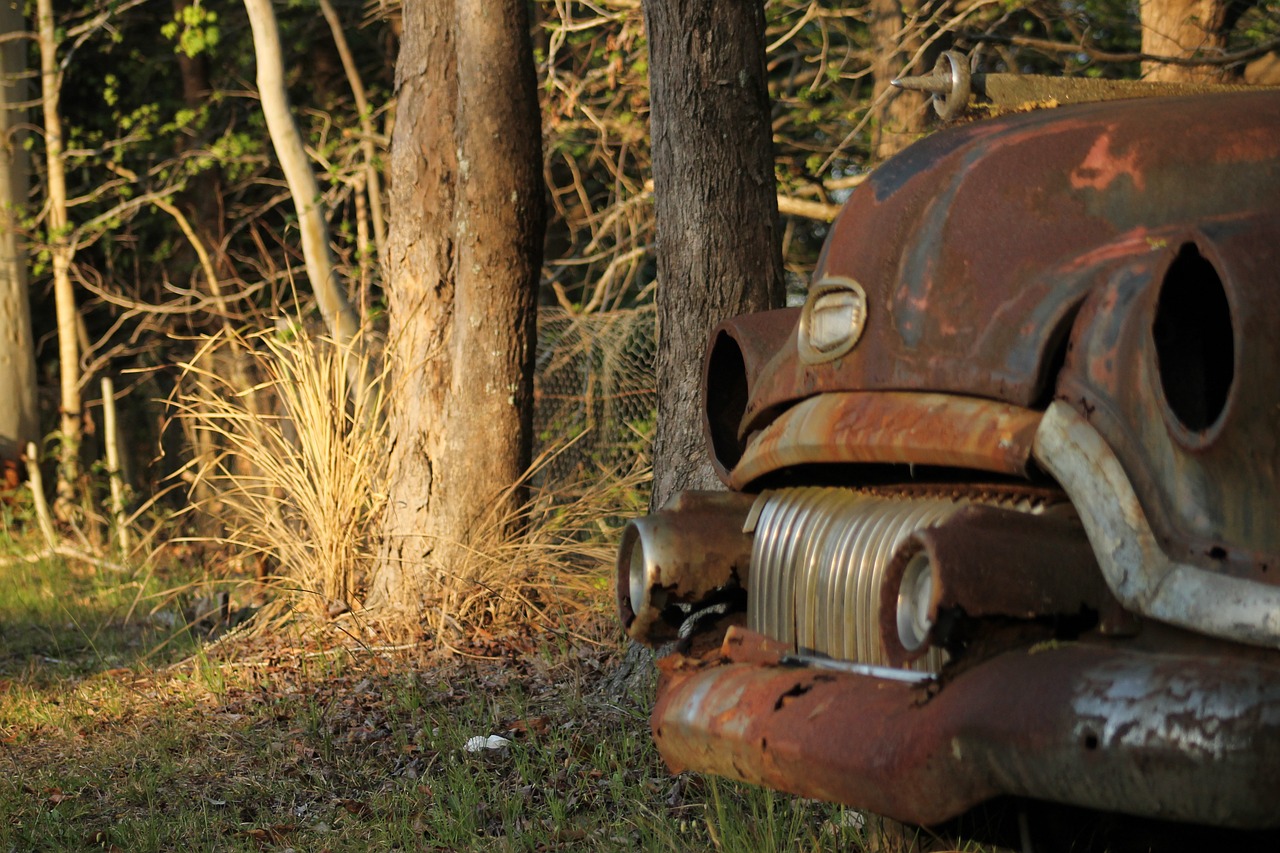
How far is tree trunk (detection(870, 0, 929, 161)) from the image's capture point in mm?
9133

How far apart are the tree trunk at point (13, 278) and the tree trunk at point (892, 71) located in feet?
21.3

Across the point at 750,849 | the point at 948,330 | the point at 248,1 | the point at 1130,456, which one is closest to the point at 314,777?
the point at 750,849

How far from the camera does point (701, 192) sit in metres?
4.78

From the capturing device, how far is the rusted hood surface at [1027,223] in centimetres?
238

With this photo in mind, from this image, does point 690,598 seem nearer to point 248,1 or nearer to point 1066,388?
point 1066,388

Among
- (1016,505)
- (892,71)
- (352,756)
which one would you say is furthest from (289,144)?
(1016,505)

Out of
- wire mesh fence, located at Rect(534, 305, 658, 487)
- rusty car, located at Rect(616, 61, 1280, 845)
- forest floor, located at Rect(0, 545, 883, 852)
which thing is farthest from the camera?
wire mesh fence, located at Rect(534, 305, 658, 487)

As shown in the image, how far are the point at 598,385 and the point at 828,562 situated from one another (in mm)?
6216

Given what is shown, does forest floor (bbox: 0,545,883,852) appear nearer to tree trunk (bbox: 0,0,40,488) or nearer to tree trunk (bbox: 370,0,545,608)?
tree trunk (bbox: 370,0,545,608)

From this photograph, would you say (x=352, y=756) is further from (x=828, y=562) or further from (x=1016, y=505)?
(x=1016, y=505)

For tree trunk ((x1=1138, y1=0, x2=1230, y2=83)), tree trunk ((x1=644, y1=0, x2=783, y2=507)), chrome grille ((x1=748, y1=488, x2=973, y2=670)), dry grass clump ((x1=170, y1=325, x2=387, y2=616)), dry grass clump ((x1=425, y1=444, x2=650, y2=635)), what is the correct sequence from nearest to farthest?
1. chrome grille ((x1=748, y1=488, x2=973, y2=670))
2. tree trunk ((x1=644, y1=0, x2=783, y2=507))
3. dry grass clump ((x1=425, y1=444, x2=650, y2=635))
4. dry grass clump ((x1=170, y1=325, x2=387, y2=616))
5. tree trunk ((x1=1138, y1=0, x2=1230, y2=83))

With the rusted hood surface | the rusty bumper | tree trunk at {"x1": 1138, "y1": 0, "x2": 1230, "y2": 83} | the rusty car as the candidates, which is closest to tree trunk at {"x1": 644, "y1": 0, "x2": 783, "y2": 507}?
the rusty car

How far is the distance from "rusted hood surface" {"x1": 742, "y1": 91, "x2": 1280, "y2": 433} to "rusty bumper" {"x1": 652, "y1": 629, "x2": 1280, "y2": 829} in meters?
0.51

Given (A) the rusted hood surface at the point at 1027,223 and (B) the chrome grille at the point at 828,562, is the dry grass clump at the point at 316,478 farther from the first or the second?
(A) the rusted hood surface at the point at 1027,223
